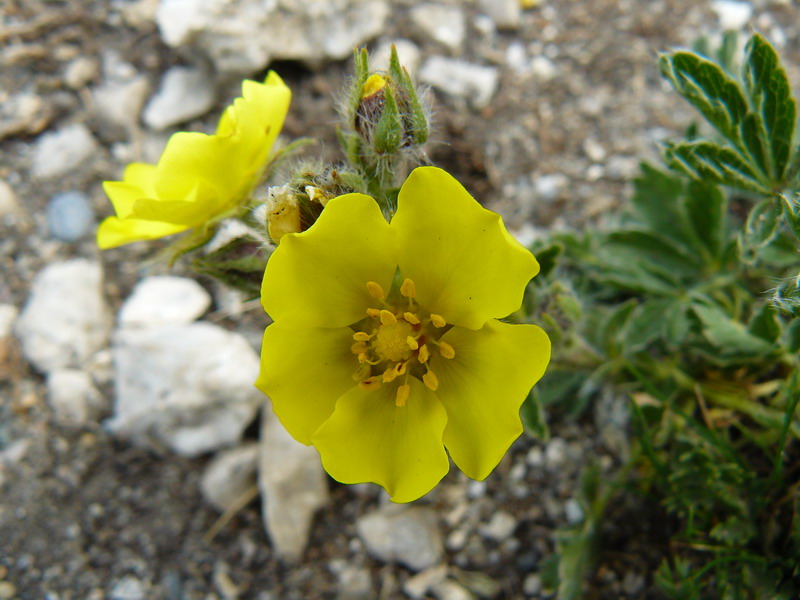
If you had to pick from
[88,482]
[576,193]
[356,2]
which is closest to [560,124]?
[576,193]

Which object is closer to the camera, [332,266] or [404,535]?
[332,266]

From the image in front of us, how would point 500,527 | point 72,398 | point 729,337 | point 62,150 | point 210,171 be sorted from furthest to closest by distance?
point 62,150
point 72,398
point 500,527
point 729,337
point 210,171

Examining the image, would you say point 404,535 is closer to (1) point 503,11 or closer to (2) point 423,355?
(2) point 423,355

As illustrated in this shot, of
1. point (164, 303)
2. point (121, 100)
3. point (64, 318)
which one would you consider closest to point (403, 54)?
point (121, 100)

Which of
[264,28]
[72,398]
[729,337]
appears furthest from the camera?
[264,28]

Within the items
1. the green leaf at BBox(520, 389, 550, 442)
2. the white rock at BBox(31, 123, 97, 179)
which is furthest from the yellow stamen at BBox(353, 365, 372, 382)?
the white rock at BBox(31, 123, 97, 179)
